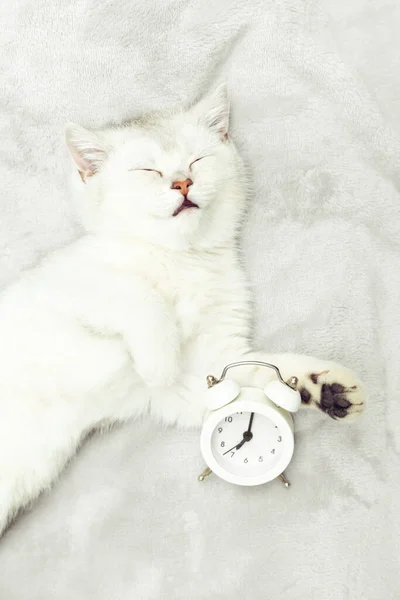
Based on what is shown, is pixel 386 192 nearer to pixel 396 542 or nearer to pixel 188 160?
→ pixel 188 160

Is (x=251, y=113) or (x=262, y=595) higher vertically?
(x=251, y=113)

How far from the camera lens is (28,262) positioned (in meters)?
1.88

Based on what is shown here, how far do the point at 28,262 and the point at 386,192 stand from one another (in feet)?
3.62

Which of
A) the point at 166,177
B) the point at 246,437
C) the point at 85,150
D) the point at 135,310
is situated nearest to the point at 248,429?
the point at 246,437

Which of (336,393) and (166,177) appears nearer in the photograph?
(336,393)

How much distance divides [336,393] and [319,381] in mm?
62

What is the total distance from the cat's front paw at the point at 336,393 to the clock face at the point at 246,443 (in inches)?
4.9

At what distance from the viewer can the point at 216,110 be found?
67.9 inches

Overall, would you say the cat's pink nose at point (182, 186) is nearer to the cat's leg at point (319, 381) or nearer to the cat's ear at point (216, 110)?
the cat's ear at point (216, 110)

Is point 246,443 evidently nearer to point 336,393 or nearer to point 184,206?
point 336,393

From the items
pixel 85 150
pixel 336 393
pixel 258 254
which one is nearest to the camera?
pixel 336 393

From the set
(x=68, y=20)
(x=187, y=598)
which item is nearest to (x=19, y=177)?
(x=68, y=20)

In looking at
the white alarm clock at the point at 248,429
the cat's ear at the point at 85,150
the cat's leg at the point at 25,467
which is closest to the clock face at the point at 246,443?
the white alarm clock at the point at 248,429

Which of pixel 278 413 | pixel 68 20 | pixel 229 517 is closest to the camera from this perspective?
pixel 278 413
